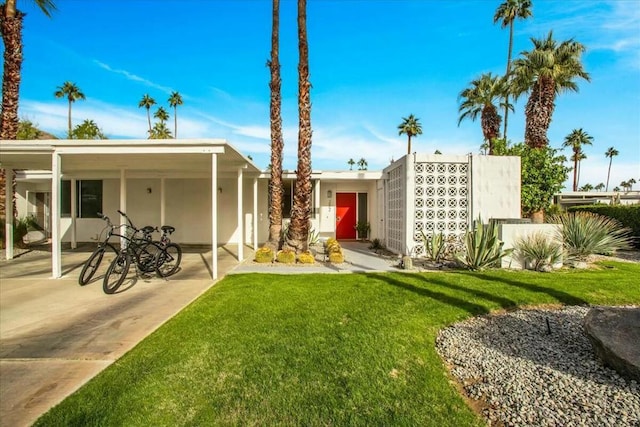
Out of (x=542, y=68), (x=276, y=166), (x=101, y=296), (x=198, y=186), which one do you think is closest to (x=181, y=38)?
(x=198, y=186)

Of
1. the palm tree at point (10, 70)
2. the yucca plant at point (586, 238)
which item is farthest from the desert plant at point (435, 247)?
the palm tree at point (10, 70)

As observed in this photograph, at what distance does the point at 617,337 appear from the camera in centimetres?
318

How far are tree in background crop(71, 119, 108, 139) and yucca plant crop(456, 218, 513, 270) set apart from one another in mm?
31685

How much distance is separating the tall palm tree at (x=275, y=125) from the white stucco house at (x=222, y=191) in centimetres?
84

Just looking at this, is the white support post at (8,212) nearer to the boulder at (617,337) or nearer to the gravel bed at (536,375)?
the gravel bed at (536,375)

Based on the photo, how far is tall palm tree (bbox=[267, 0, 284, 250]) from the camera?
11.0 m

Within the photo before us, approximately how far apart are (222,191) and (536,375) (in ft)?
42.5

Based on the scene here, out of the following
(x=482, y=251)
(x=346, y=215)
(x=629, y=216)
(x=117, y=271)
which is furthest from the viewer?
(x=346, y=215)

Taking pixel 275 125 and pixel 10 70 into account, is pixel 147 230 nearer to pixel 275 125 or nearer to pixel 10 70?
pixel 275 125

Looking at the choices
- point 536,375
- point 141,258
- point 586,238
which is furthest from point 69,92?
point 536,375

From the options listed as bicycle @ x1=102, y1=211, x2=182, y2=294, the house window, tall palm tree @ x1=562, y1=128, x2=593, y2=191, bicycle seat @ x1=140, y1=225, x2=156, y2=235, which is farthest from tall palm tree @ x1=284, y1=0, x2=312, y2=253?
tall palm tree @ x1=562, y1=128, x2=593, y2=191

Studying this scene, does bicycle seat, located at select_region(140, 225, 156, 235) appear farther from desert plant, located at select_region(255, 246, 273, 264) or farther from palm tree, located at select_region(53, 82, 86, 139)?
palm tree, located at select_region(53, 82, 86, 139)

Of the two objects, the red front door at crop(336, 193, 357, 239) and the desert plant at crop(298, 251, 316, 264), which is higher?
the red front door at crop(336, 193, 357, 239)

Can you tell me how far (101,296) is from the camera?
6086 millimetres
